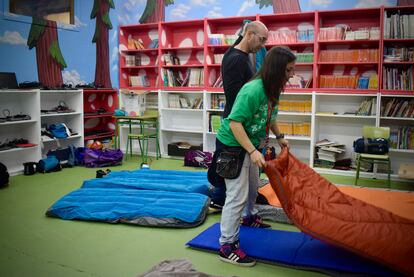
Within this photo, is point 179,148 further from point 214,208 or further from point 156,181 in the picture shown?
point 214,208

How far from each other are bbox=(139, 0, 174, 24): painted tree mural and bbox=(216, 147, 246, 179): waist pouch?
5.36 meters

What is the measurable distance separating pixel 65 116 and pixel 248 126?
500 cm

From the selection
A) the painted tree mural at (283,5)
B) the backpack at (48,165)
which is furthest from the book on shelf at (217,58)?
the backpack at (48,165)

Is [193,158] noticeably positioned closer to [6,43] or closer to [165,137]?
[165,137]

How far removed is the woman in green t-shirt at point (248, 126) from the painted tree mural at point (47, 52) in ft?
15.2

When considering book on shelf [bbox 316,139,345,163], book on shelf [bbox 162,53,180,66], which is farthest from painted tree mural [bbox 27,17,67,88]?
book on shelf [bbox 316,139,345,163]

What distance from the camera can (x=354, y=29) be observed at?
5922 millimetres

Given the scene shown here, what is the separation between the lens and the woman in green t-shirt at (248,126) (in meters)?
2.43

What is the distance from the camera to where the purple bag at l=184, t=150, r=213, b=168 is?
20.1 feet

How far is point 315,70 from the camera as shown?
5895mm

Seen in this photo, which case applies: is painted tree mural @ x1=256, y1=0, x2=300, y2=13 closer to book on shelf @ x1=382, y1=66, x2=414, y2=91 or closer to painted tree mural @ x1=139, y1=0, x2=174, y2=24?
book on shelf @ x1=382, y1=66, x2=414, y2=91

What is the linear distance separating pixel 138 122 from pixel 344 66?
3.53 meters

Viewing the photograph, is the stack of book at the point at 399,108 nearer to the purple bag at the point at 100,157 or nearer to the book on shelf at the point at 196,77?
the book on shelf at the point at 196,77

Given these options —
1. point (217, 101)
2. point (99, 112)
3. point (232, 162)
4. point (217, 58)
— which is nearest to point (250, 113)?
point (232, 162)
